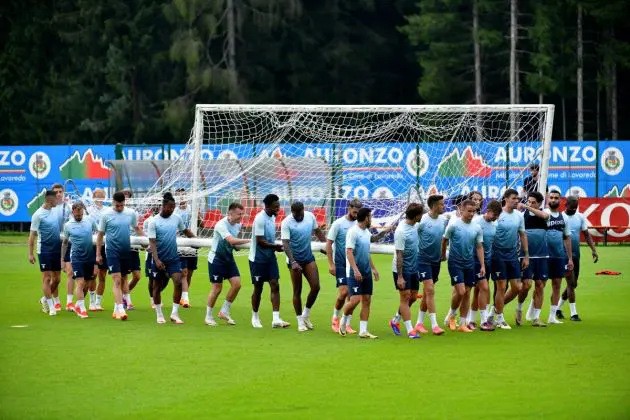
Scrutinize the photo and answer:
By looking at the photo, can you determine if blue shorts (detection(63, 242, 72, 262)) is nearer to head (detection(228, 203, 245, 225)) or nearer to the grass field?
the grass field

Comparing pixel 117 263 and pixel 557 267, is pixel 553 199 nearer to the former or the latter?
pixel 557 267

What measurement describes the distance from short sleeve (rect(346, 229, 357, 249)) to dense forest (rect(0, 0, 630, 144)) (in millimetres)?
35014

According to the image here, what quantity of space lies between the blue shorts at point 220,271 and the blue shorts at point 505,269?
408cm

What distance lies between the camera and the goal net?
26.9 m

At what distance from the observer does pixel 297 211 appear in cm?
1867

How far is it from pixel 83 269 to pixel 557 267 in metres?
7.81

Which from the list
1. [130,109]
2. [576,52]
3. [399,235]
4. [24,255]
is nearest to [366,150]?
[24,255]

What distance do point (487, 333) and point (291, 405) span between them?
639 cm

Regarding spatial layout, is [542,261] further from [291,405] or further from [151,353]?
[291,405]

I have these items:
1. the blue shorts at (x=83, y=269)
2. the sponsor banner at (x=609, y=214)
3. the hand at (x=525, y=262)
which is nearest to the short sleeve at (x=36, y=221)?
the blue shorts at (x=83, y=269)

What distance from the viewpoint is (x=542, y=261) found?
19297 millimetres

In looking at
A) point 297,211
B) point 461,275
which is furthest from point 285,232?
point 461,275

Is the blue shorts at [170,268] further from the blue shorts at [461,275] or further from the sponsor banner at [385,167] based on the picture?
the sponsor banner at [385,167]

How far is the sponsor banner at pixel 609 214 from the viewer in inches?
1407
